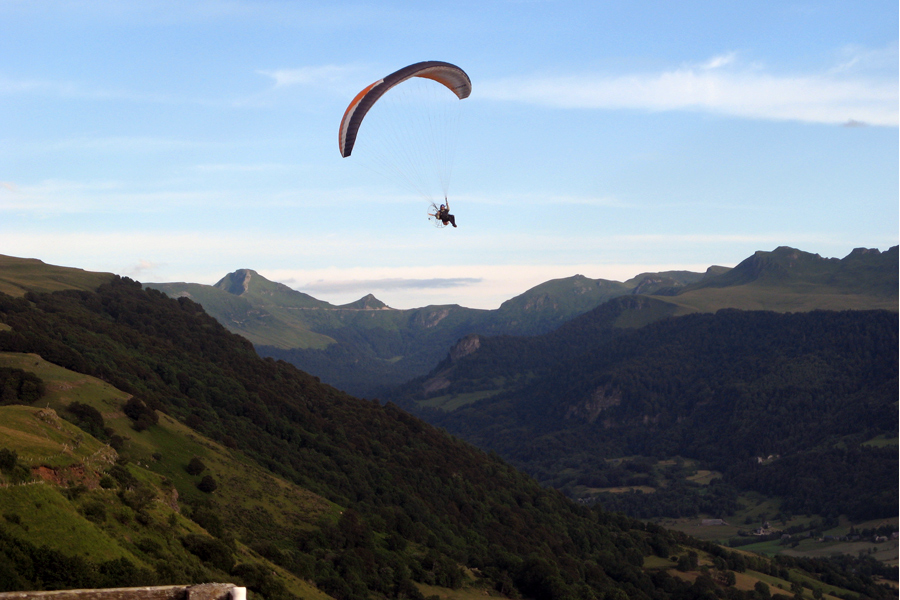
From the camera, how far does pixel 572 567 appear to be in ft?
468

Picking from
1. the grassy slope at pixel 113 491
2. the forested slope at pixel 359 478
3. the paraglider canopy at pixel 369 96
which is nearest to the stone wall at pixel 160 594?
the grassy slope at pixel 113 491

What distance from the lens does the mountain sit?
160 feet

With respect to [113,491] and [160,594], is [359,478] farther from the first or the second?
[160,594]

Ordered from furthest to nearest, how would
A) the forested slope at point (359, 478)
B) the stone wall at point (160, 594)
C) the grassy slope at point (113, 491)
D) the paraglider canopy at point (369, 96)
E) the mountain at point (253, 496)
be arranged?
1. the forested slope at point (359, 478)
2. the paraglider canopy at point (369, 96)
3. the mountain at point (253, 496)
4. the grassy slope at point (113, 491)
5. the stone wall at point (160, 594)

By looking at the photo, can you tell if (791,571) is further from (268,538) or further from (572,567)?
(268,538)

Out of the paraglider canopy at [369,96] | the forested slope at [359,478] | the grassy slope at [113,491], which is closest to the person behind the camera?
the grassy slope at [113,491]

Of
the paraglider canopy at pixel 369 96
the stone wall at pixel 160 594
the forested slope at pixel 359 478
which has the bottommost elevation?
the forested slope at pixel 359 478

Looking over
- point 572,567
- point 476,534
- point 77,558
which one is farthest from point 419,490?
point 77,558

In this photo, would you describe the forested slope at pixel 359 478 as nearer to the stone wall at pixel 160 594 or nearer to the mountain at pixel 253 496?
the mountain at pixel 253 496

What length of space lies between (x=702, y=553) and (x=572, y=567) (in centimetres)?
6060

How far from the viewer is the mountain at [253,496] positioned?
48.8m

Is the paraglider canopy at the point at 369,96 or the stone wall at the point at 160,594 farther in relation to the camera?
the paraglider canopy at the point at 369,96

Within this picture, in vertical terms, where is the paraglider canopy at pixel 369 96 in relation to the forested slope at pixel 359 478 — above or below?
above

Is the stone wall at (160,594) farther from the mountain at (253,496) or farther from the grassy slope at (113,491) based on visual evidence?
the grassy slope at (113,491)
